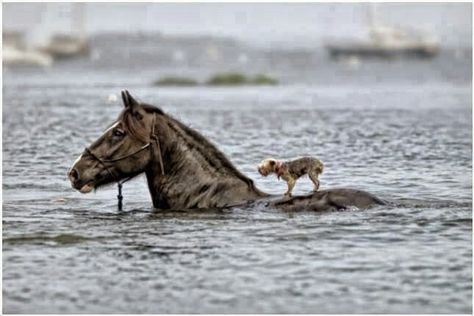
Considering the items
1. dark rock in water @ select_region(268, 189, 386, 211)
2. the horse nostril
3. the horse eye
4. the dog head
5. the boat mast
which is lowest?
dark rock in water @ select_region(268, 189, 386, 211)

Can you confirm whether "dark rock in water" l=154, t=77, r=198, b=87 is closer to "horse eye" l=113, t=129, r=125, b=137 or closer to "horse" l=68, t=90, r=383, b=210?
"horse" l=68, t=90, r=383, b=210

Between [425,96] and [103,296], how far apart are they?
5000cm

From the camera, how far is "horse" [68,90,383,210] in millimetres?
18828

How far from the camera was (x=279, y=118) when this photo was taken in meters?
45.1

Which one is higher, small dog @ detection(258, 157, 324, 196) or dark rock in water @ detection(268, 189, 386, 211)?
small dog @ detection(258, 157, 324, 196)

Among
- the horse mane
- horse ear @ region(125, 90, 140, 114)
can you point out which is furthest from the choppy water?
horse ear @ region(125, 90, 140, 114)

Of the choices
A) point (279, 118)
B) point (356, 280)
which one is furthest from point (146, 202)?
point (279, 118)

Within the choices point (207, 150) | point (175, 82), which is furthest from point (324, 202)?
point (175, 82)

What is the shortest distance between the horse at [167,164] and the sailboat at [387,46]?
430 feet

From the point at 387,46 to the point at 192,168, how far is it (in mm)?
134799

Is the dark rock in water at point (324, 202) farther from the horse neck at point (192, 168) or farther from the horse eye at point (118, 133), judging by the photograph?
the horse eye at point (118, 133)

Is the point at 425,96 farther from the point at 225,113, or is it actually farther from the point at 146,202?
the point at 146,202

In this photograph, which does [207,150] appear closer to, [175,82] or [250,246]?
[250,246]

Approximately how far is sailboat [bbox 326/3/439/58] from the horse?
430 ft
